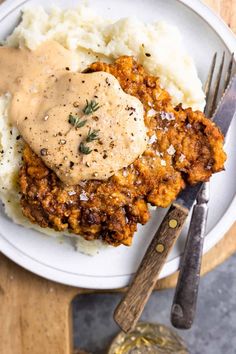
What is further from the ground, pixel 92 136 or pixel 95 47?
pixel 95 47

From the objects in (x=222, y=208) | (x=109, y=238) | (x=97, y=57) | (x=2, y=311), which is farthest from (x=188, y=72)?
(x=2, y=311)

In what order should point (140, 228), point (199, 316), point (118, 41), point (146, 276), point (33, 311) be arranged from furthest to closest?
1. point (199, 316)
2. point (33, 311)
3. point (140, 228)
4. point (146, 276)
5. point (118, 41)

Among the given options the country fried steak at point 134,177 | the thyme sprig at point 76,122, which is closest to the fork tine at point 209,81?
the country fried steak at point 134,177

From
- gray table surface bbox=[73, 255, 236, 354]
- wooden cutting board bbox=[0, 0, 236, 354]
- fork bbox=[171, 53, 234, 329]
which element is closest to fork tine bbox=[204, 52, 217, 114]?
fork bbox=[171, 53, 234, 329]

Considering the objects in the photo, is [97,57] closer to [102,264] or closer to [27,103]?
[27,103]

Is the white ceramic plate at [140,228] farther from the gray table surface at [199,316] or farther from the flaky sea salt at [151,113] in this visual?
the flaky sea salt at [151,113]

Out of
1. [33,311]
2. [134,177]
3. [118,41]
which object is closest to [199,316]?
[33,311]

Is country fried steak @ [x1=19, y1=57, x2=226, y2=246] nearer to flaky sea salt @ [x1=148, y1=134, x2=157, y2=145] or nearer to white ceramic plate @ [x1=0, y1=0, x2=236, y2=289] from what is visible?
flaky sea salt @ [x1=148, y1=134, x2=157, y2=145]

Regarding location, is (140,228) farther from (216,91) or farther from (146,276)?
(216,91)
